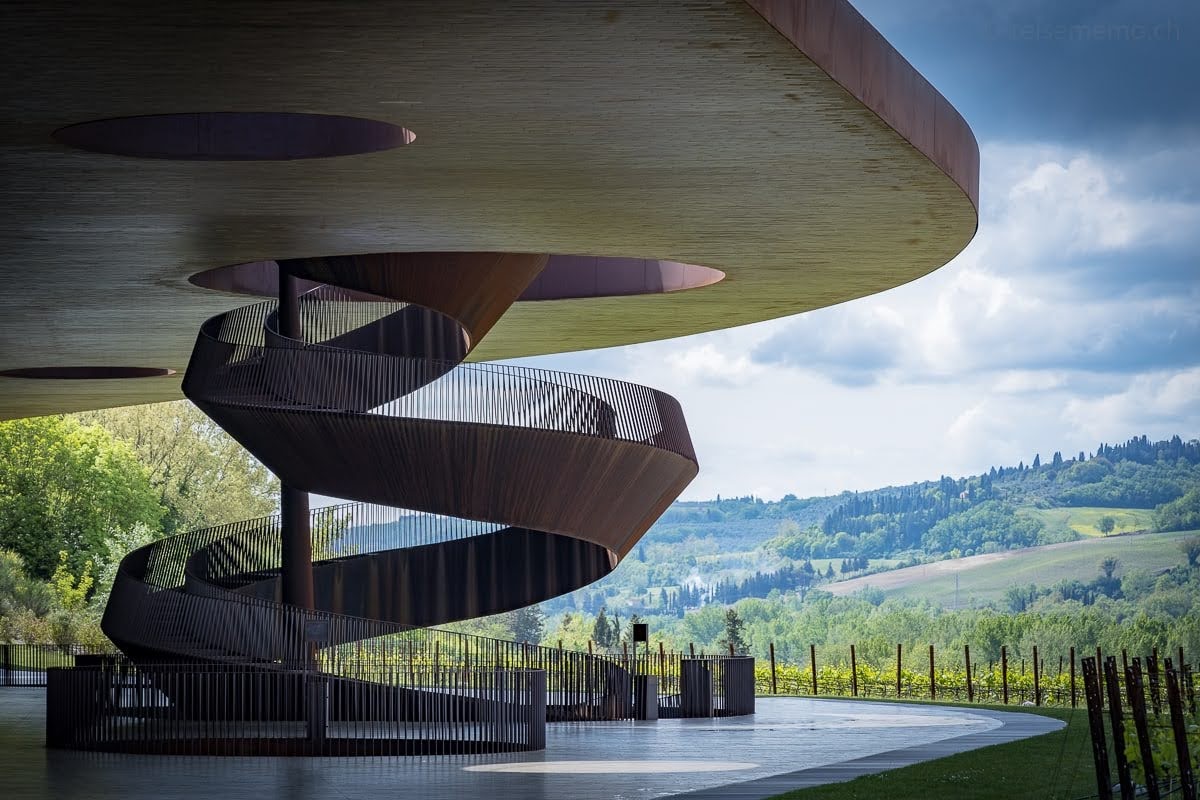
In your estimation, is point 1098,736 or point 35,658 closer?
point 1098,736

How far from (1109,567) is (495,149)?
476 feet

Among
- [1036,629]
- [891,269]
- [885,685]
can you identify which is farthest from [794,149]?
[1036,629]

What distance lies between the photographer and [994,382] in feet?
490

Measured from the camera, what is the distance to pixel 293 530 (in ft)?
86.0

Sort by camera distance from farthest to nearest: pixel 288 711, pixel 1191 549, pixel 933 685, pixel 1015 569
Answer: pixel 1015 569 → pixel 1191 549 → pixel 933 685 → pixel 288 711

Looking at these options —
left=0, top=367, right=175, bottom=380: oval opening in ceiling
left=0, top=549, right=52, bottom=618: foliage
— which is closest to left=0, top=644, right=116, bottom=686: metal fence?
left=0, top=549, right=52, bottom=618: foliage

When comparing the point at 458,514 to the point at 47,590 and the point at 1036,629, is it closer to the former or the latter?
the point at 47,590

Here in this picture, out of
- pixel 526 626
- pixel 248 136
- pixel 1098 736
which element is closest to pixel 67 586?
pixel 248 136

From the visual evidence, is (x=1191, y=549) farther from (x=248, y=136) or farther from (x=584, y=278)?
(x=248, y=136)

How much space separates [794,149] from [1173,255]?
134377 millimetres

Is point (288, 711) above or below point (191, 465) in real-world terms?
below

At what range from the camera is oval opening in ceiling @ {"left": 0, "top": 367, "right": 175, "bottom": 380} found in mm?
37062

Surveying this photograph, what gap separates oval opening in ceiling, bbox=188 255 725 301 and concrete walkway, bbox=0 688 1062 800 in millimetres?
6986

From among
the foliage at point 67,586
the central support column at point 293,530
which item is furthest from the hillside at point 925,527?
the central support column at point 293,530
